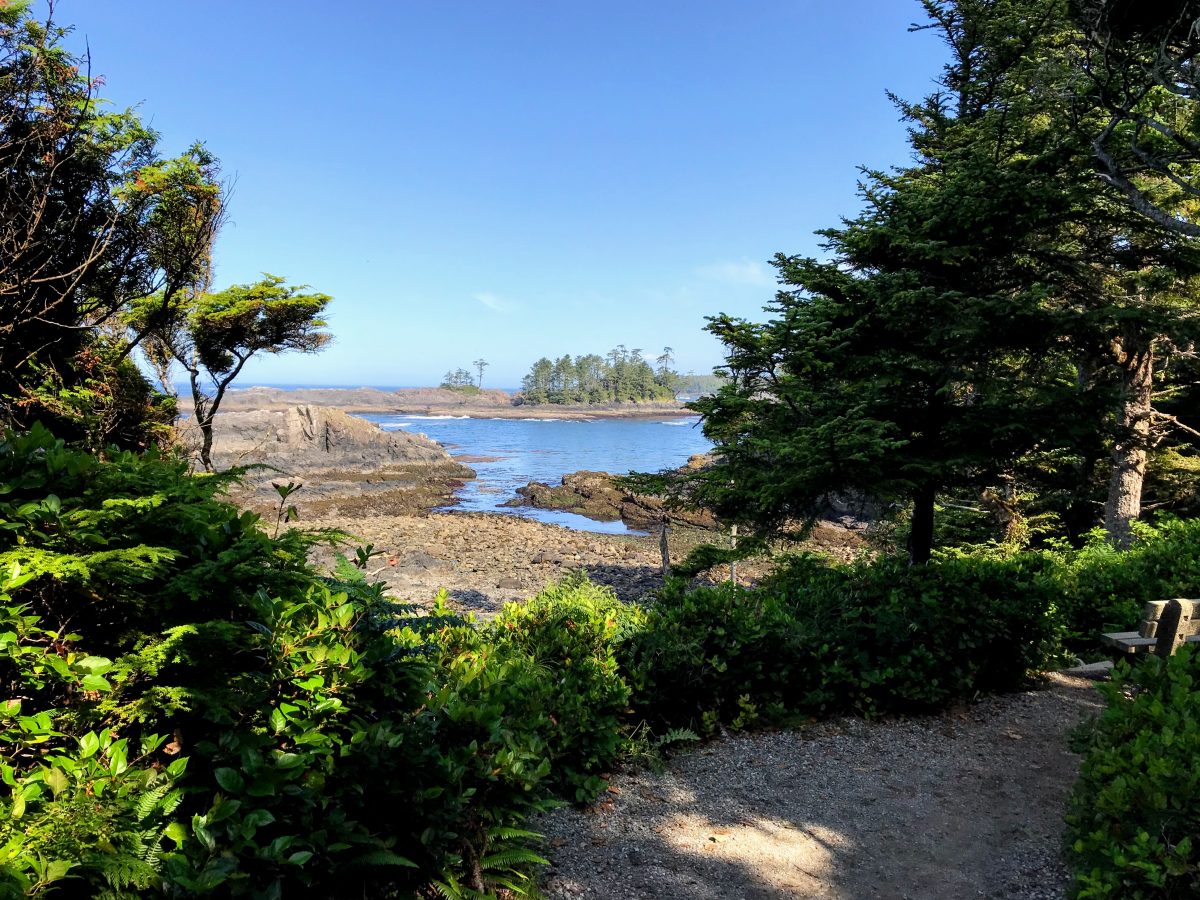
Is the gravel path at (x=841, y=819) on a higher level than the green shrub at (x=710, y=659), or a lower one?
lower

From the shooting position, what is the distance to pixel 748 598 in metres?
5.50

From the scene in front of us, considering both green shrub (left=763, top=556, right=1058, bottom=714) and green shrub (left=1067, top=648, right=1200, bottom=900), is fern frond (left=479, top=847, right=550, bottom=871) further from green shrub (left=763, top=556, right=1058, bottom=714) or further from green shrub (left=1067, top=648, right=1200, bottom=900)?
green shrub (left=763, top=556, right=1058, bottom=714)

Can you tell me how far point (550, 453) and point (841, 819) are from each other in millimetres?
55590

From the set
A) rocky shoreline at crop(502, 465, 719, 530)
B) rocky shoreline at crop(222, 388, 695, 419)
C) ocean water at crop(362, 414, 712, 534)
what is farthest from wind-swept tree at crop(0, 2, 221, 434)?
rocky shoreline at crop(222, 388, 695, 419)

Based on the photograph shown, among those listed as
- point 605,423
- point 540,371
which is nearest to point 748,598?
point 605,423

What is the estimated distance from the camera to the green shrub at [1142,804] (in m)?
2.43

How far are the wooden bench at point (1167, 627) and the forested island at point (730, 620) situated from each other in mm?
23

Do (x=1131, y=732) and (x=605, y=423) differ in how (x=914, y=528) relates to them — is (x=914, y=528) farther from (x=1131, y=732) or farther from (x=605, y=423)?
(x=605, y=423)

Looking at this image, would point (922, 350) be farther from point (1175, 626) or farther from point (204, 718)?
point (204, 718)

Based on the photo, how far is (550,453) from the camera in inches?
2325

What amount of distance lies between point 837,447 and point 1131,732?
2.83m

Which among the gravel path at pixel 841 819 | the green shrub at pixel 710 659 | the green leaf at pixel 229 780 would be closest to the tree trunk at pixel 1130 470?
the gravel path at pixel 841 819

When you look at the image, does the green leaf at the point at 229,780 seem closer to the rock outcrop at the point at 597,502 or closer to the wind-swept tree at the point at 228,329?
the wind-swept tree at the point at 228,329

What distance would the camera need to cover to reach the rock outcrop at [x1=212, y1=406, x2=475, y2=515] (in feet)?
111
